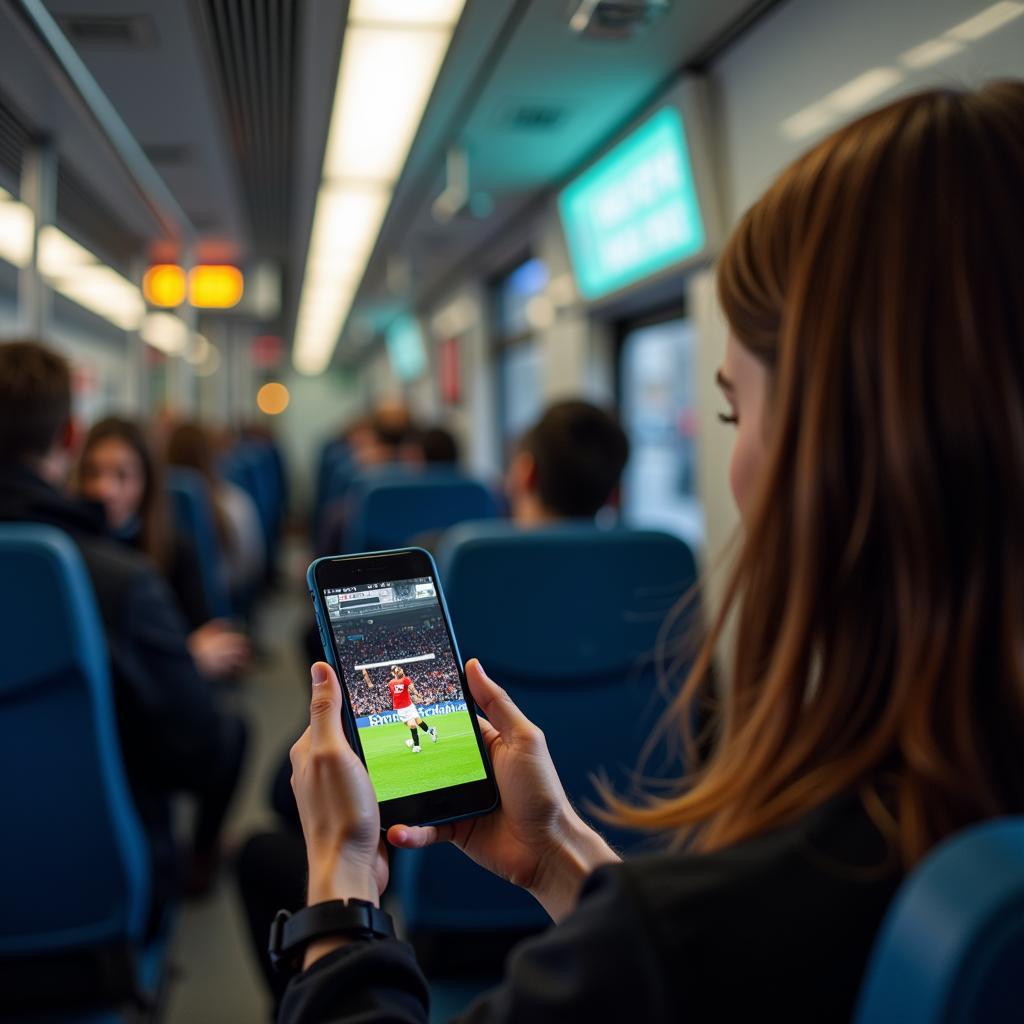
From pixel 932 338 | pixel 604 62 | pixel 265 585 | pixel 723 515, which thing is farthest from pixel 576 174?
pixel 932 338

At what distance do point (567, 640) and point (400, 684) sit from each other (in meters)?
0.68

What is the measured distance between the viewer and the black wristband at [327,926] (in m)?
0.66

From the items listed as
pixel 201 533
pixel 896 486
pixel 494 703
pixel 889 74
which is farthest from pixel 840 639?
pixel 201 533

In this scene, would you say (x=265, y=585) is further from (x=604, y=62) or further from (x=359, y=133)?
(x=604, y=62)

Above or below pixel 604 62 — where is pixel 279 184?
above

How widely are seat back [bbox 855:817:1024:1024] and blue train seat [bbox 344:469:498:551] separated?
165 centimetres

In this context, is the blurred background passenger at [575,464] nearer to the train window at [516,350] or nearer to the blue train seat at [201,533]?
the blue train seat at [201,533]

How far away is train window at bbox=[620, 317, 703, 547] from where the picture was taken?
3595mm

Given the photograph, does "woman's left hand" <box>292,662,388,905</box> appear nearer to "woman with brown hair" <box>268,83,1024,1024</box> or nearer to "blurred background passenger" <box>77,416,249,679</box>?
"woman with brown hair" <box>268,83,1024,1024</box>

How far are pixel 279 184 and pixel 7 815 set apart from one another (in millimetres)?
3985

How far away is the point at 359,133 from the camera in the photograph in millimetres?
3744

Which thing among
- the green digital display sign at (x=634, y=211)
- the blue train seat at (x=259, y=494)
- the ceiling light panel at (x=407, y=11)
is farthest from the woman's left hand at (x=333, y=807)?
the blue train seat at (x=259, y=494)

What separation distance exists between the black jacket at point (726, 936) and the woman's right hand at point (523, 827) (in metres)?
0.13

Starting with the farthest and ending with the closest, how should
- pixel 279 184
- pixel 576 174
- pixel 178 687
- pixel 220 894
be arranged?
pixel 279 184 < pixel 576 174 < pixel 220 894 < pixel 178 687
